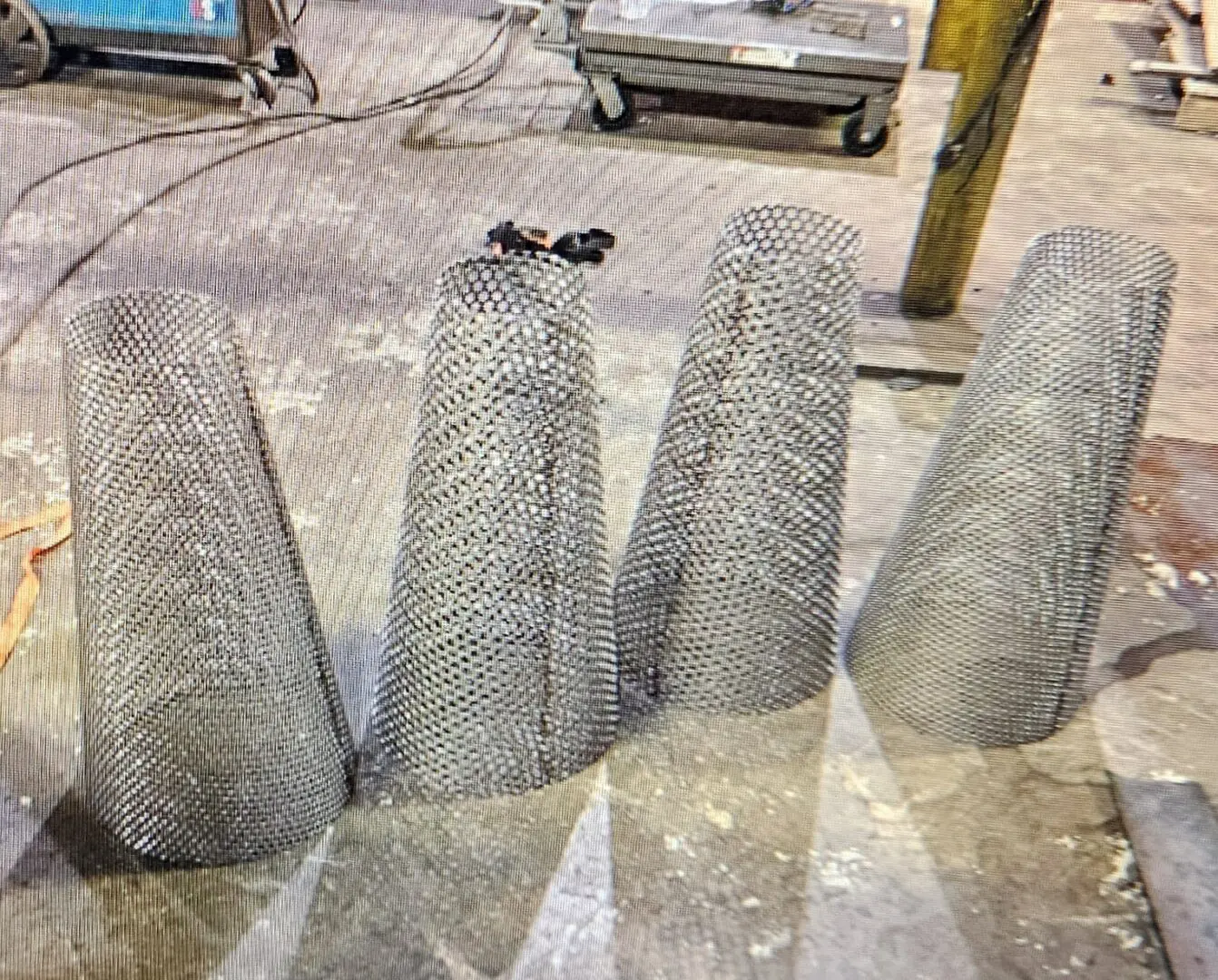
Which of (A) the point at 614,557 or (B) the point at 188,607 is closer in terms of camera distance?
(B) the point at 188,607

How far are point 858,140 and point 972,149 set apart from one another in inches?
39.9

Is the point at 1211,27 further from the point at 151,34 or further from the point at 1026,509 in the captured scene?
the point at 151,34

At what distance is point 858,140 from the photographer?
287 cm

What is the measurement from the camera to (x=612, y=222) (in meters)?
2.53

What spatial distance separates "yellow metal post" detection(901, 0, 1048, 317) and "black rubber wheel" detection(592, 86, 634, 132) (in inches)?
43.1

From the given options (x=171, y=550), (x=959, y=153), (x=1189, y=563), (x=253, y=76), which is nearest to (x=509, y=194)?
(x=253, y=76)

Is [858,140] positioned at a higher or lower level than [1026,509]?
lower

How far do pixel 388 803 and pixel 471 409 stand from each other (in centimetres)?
49

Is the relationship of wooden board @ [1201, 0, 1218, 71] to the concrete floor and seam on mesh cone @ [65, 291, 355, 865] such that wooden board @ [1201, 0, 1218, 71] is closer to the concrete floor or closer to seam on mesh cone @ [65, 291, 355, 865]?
the concrete floor

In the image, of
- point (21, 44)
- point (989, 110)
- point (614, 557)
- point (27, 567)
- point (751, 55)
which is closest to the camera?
point (27, 567)

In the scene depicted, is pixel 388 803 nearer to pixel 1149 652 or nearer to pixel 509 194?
pixel 1149 652

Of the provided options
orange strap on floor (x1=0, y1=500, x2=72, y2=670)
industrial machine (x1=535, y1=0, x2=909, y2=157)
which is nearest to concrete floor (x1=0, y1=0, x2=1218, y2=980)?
orange strap on floor (x1=0, y1=500, x2=72, y2=670)

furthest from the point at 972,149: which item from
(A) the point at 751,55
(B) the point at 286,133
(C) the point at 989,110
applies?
(B) the point at 286,133

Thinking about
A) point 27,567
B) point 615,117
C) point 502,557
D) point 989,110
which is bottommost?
point 27,567
